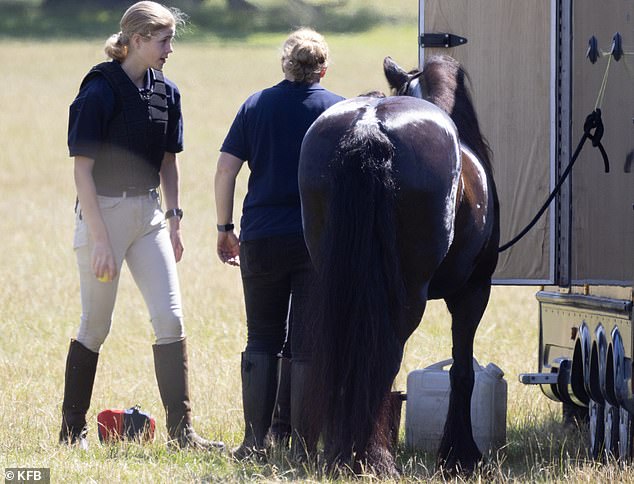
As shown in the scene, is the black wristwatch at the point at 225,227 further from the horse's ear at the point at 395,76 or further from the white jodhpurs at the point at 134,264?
the horse's ear at the point at 395,76

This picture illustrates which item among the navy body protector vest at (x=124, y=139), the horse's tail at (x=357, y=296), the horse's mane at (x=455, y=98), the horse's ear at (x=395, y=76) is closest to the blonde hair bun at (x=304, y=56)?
the horse's ear at (x=395, y=76)

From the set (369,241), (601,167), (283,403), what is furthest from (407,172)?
(601,167)

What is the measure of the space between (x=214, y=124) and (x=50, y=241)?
14794 mm

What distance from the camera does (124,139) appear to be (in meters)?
5.40

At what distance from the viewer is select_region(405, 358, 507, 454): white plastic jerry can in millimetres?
5738

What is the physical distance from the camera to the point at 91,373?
5.55m

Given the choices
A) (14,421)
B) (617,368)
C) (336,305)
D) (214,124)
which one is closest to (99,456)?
(14,421)

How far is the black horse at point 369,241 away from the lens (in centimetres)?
444

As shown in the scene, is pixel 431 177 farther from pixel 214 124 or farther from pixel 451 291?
pixel 214 124

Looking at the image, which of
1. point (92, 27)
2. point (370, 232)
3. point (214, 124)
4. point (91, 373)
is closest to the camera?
point (370, 232)

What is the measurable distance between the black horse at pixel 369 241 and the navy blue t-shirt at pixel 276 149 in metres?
0.60

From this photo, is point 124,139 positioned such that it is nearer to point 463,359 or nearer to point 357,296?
point 357,296

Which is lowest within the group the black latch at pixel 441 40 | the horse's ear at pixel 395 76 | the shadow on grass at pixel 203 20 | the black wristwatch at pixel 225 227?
the black wristwatch at pixel 225 227

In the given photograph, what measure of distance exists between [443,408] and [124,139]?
Result: 197cm
